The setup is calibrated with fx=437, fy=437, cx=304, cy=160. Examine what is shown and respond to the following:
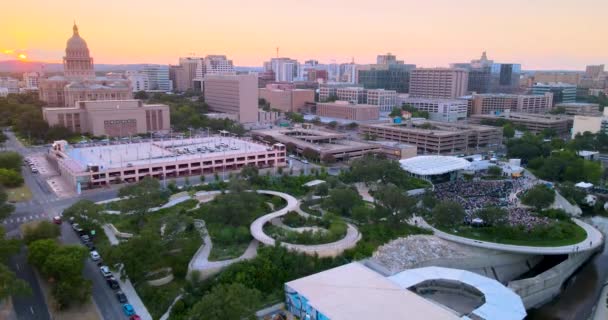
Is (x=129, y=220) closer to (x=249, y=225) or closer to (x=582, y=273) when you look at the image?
(x=249, y=225)

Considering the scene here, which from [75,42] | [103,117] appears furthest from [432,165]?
[75,42]

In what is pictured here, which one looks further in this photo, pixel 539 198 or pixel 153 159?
pixel 153 159

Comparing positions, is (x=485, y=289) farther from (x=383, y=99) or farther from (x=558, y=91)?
(x=558, y=91)

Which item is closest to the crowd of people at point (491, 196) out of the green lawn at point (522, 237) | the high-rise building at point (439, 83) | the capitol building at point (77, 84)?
the green lawn at point (522, 237)

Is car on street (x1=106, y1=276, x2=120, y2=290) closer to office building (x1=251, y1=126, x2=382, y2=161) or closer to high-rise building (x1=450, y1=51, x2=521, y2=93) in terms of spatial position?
office building (x1=251, y1=126, x2=382, y2=161)

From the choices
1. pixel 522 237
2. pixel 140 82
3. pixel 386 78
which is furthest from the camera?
pixel 140 82

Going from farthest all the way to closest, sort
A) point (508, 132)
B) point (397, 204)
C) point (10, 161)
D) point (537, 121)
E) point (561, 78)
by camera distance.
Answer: point (561, 78) → point (537, 121) → point (508, 132) → point (10, 161) → point (397, 204)

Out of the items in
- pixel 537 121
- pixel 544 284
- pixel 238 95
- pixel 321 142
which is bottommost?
pixel 544 284
